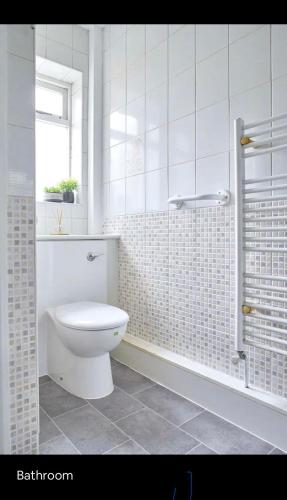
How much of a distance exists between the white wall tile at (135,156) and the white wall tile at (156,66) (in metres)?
0.30

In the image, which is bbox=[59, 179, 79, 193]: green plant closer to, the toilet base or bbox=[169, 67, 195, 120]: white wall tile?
bbox=[169, 67, 195, 120]: white wall tile

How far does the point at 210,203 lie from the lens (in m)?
1.39

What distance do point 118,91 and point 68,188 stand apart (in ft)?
2.33

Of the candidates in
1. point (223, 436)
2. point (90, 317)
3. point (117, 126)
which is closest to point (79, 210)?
point (117, 126)

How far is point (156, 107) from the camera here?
1662 mm

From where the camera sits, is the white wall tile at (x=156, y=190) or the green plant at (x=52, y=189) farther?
the green plant at (x=52, y=189)

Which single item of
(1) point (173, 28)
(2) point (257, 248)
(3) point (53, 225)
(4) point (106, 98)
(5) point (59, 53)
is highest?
(5) point (59, 53)

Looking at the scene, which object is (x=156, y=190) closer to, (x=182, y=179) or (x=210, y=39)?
Result: (x=182, y=179)

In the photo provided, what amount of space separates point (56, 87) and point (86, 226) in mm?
1027

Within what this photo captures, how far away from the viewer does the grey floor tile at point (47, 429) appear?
Result: 111 cm

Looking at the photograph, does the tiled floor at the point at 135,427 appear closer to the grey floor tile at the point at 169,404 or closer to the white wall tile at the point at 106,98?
the grey floor tile at the point at 169,404

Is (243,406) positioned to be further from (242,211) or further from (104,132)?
(104,132)

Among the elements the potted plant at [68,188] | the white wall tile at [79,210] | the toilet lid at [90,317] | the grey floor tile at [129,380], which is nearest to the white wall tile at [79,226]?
the white wall tile at [79,210]
